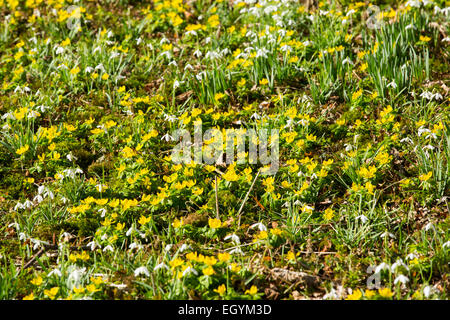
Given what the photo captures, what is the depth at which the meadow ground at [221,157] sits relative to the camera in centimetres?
295

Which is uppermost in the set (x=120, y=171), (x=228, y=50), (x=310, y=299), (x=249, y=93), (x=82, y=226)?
(x=228, y=50)

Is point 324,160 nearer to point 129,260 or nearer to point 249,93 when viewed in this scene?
point 249,93

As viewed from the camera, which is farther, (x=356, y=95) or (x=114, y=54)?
→ (x=114, y=54)

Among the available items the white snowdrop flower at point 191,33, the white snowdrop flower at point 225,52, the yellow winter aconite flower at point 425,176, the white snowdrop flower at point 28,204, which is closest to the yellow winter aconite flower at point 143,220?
the white snowdrop flower at point 28,204

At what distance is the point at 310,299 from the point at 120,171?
168 cm

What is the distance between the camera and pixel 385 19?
4.70 metres

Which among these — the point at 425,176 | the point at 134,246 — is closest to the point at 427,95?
the point at 425,176

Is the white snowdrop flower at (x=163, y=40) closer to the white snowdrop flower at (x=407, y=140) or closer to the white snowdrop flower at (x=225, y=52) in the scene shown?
the white snowdrop flower at (x=225, y=52)

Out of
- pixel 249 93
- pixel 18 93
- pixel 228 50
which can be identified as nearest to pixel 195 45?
pixel 228 50

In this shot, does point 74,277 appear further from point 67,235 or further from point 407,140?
point 407,140

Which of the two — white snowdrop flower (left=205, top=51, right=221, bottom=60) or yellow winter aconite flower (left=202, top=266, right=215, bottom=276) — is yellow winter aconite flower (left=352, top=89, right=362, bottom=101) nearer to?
white snowdrop flower (left=205, top=51, right=221, bottom=60)
